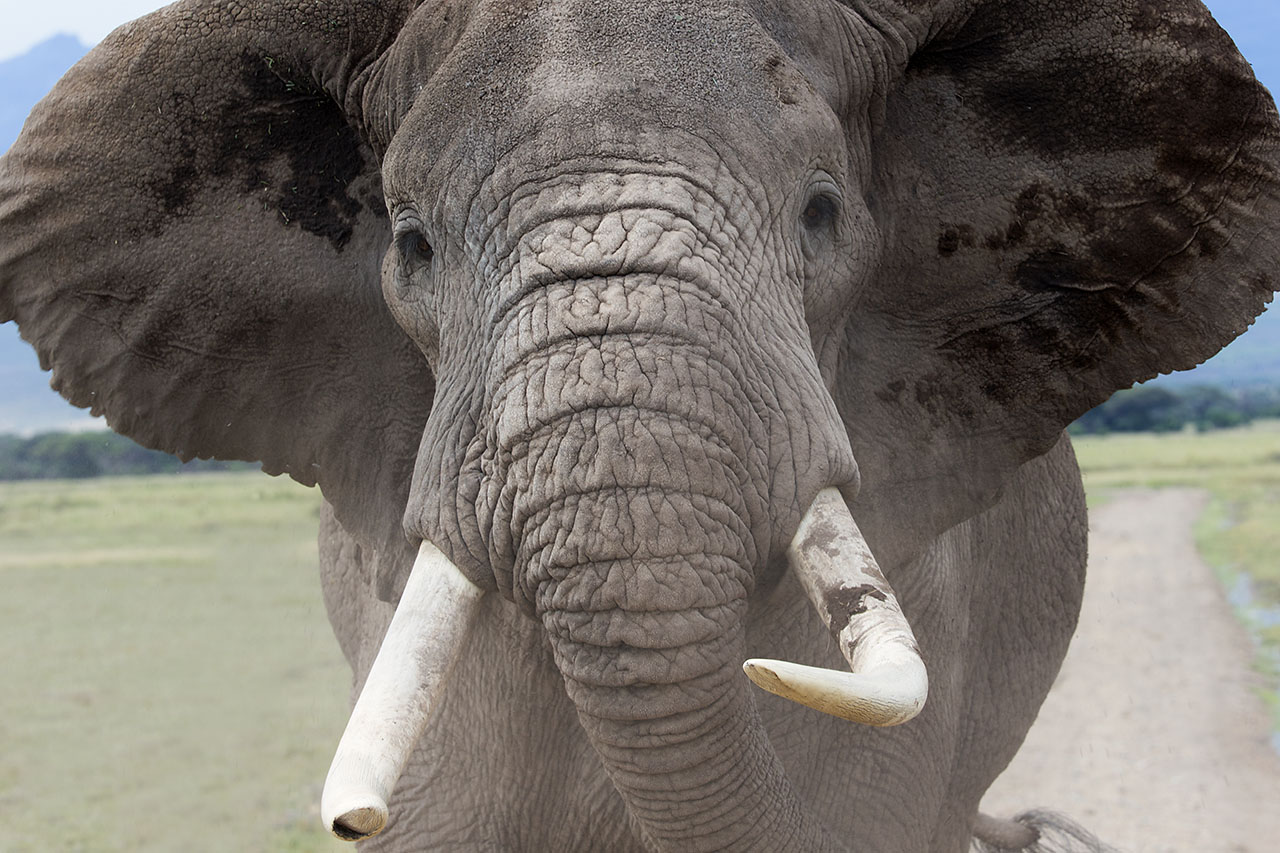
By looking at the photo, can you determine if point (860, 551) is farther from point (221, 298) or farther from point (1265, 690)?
point (1265, 690)

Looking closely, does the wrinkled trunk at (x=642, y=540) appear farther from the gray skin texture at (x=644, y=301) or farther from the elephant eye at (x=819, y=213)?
the elephant eye at (x=819, y=213)

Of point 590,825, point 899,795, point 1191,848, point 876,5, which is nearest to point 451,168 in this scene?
point 876,5

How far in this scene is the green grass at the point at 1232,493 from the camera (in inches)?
534

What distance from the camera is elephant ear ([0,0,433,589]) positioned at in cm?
291

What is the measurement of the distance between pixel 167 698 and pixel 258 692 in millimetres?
672

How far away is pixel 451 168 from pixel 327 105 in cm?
71

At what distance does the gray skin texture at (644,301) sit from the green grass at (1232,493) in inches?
286

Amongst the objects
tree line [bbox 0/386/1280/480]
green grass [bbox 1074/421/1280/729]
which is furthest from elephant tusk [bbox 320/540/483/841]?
tree line [bbox 0/386/1280/480]

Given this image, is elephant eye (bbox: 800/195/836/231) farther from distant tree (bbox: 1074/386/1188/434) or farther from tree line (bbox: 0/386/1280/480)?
distant tree (bbox: 1074/386/1188/434)

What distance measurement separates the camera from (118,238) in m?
3.06

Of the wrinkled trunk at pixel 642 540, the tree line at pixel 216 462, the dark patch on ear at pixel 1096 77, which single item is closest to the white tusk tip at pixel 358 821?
the wrinkled trunk at pixel 642 540

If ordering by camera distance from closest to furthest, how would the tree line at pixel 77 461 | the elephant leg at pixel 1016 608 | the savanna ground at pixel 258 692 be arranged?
the elephant leg at pixel 1016 608
the savanna ground at pixel 258 692
the tree line at pixel 77 461

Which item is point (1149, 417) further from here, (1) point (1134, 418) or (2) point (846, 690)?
(2) point (846, 690)

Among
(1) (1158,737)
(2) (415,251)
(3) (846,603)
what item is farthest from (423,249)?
(1) (1158,737)
